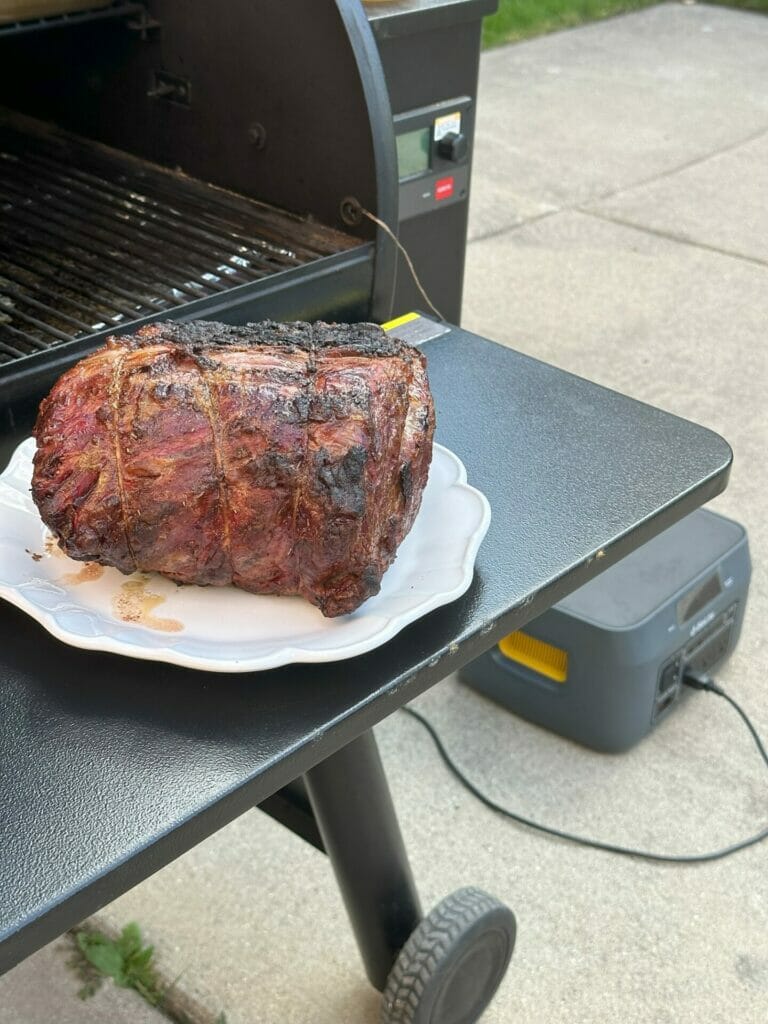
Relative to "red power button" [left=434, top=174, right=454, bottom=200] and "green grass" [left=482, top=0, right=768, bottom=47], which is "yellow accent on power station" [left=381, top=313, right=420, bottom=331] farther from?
"green grass" [left=482, top=0, right=768, bottom=47]

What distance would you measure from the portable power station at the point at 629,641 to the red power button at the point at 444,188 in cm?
94

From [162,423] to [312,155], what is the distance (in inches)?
32.2

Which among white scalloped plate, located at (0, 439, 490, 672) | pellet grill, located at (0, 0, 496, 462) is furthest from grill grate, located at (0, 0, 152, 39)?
white scalloped plate, located at (0, 439, 490, 672)

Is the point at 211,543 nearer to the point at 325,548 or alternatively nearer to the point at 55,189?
the point at 325,548

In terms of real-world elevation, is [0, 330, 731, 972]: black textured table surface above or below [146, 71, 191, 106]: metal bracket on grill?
below

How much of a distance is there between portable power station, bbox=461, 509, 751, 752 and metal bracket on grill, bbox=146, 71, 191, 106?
4.07 ft

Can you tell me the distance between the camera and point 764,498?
11.7 feet

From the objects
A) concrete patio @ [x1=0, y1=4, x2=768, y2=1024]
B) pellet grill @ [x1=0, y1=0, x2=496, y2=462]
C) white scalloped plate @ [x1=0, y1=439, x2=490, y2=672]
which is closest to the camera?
white scalloped plate @ [x1=0, y1=439, x2=490, y2=672]

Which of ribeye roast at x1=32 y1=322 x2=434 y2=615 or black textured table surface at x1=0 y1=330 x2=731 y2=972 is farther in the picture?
ribeye roast at x1=32 y1=322 x2=434 y2=615

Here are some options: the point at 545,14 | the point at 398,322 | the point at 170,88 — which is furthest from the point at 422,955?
the point at 545,14

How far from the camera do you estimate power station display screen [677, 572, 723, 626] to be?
2604mm

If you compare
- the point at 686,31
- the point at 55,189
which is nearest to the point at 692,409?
the point at 55,189

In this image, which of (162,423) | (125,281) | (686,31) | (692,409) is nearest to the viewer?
(162,423)

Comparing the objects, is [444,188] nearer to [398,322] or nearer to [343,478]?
[398,322]
